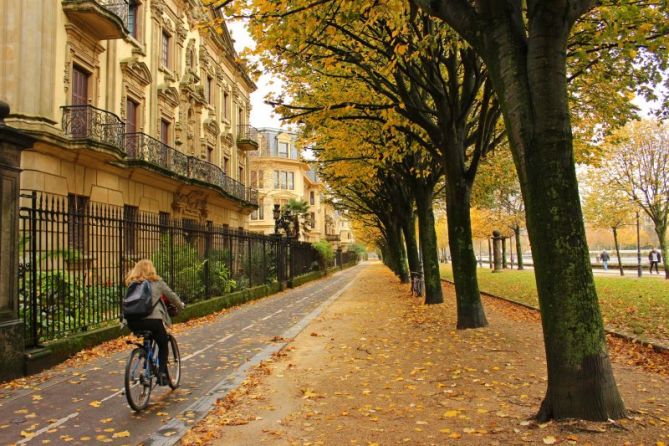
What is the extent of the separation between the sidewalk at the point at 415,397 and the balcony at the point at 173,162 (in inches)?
522

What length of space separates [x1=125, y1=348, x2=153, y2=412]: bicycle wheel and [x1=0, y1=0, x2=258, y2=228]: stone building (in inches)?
186

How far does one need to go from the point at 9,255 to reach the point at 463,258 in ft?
25.3

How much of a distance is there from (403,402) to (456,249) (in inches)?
212

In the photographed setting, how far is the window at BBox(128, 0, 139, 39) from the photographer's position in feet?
68.1

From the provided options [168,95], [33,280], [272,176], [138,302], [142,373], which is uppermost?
[272,176]

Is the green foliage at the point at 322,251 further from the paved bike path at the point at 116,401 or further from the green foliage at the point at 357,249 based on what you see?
the green foliage at the point at 357,249

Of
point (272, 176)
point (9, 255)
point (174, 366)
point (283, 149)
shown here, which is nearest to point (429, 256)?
point (174, 366)

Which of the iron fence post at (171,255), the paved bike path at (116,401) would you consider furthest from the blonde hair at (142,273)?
the iron fence post at (171,255)

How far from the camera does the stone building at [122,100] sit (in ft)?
47.7

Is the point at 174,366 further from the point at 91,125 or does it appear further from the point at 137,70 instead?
the point at 137,70

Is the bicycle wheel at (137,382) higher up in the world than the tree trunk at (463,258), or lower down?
lower down

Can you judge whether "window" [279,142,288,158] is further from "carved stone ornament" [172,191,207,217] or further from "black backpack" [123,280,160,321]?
"black backpack" [123,280,160,321]

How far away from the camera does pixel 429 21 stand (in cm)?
965

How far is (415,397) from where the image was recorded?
564cm
